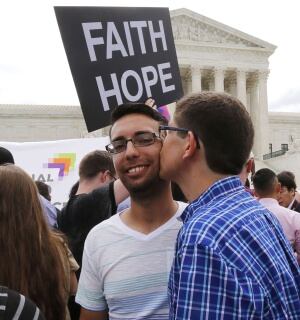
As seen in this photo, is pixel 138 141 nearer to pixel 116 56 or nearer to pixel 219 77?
pixel 116 56

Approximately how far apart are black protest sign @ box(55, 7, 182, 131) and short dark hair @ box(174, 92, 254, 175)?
203cm

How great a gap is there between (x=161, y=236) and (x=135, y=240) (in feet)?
0.38

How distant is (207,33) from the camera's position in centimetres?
4753

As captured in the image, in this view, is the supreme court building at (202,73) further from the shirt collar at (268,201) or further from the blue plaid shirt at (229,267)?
the blue plaid shirt at (229,267)

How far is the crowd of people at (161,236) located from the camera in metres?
1.29

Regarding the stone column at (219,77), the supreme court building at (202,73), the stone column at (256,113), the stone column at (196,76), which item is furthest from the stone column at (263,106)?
the stone column at (196,76)

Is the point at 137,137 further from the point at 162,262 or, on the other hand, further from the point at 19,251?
the point at 19,251

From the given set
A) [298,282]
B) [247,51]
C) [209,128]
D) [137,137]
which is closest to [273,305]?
[298,282]

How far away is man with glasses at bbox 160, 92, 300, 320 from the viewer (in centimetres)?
126

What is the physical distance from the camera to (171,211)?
2242 millimetres

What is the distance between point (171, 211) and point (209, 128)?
0.75 m

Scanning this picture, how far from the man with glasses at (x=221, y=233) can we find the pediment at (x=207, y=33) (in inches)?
1810

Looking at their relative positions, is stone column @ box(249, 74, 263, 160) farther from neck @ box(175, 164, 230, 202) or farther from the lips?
neck @ box(175, 164, 230, 202)

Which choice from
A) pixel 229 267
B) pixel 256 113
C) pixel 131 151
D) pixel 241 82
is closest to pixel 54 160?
pixel 131 151
